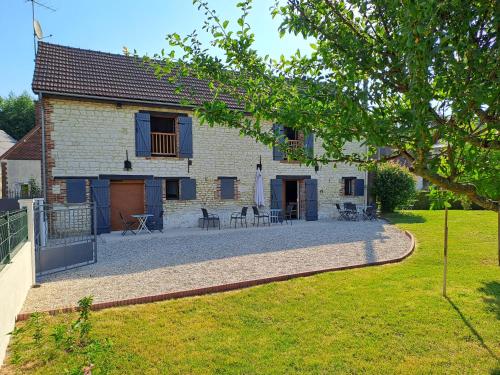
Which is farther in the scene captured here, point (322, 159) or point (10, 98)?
point (10, 98)

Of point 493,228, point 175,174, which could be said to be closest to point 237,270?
point 175,174

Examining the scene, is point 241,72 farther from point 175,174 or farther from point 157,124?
point 157,124

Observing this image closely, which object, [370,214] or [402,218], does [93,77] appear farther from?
[402,218]

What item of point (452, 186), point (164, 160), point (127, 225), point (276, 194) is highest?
point (164, 160)

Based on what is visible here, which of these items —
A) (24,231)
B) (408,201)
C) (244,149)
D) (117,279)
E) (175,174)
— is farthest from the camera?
(408,201)

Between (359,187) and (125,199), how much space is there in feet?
38.6

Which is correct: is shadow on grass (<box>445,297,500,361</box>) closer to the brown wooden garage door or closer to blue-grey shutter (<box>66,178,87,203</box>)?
the brown wooden garage door

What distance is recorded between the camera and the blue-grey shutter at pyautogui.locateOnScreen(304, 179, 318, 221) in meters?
16.4

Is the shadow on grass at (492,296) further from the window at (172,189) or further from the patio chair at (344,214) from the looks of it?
the window at (172,189)

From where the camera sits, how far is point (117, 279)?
6.38m

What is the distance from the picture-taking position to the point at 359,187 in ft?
58.6

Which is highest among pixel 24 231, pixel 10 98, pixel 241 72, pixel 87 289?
pixel 10 98

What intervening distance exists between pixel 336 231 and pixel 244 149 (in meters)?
5.52

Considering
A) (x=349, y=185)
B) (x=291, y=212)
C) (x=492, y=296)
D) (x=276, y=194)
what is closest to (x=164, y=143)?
(x=276, y=194)
